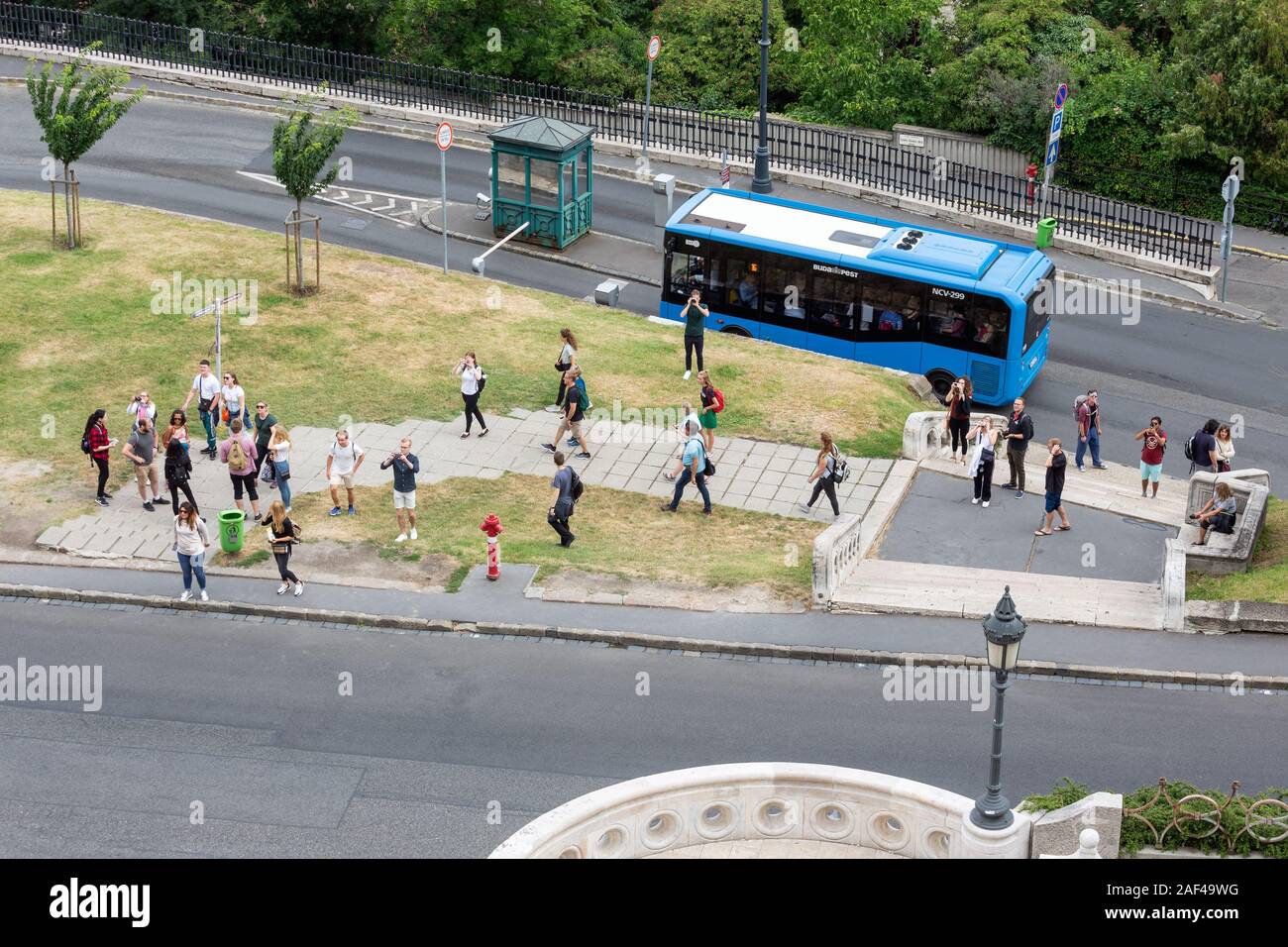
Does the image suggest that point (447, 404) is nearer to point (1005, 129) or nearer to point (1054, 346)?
point (1054, 346)

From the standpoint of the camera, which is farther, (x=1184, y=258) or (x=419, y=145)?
(x=419, y=145)

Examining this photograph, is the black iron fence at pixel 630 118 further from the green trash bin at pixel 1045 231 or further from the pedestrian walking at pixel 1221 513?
the pedestrian walking at pixel 1221 513

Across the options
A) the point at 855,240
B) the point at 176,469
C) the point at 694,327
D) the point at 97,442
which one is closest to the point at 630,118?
the point at 855,240

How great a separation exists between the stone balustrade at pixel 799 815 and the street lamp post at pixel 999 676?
119 millimetres

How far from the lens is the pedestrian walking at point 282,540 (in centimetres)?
2172

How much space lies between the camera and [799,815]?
1527 centimetres

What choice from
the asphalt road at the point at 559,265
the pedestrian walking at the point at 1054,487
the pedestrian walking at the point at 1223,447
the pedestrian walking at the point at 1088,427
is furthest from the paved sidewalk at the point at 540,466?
the asphalt road at the point at 559,265

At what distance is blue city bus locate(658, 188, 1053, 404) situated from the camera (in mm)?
30469

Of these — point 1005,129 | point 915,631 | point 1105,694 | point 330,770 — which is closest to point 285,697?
point 330,770

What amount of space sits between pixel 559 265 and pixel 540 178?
6.67 feet

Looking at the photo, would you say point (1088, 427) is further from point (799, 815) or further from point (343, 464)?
point (799, 815)

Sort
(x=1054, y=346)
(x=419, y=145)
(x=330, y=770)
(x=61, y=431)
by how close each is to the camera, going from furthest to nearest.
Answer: (x=419, y=145)
(x=1054, y=346)
(x=61, y=431)
(x=330, y=770)

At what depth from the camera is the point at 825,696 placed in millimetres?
19844

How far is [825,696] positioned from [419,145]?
2657cm
